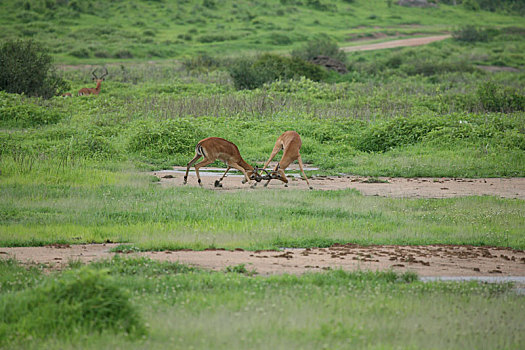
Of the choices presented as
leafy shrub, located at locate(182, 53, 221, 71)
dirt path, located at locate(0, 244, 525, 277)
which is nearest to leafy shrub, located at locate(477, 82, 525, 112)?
leafy shrub, located at locate(182, 53, 221, 71)

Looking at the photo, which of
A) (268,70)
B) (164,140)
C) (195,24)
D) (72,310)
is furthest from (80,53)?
(72,310)

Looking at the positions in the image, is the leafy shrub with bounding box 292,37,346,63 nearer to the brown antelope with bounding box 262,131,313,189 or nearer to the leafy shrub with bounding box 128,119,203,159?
the leafy shrub with bounding box 128,119,203,159

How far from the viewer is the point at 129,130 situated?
1833cm

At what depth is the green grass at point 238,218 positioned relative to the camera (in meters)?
9.09

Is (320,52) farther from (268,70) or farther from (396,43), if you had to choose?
(396,43)

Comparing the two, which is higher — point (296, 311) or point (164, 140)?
point (296, 311)

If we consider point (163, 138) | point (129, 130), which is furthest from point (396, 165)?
point (129, 130)

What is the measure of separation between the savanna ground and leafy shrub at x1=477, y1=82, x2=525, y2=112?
58 millimetres

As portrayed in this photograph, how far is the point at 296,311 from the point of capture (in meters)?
5.96

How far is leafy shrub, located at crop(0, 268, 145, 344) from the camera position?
5.36m

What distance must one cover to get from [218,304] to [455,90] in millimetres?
22684

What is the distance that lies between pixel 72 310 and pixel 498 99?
69.8 feet

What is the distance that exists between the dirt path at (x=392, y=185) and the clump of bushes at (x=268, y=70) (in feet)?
42.9

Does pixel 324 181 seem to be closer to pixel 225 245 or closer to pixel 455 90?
pixel 225 245
